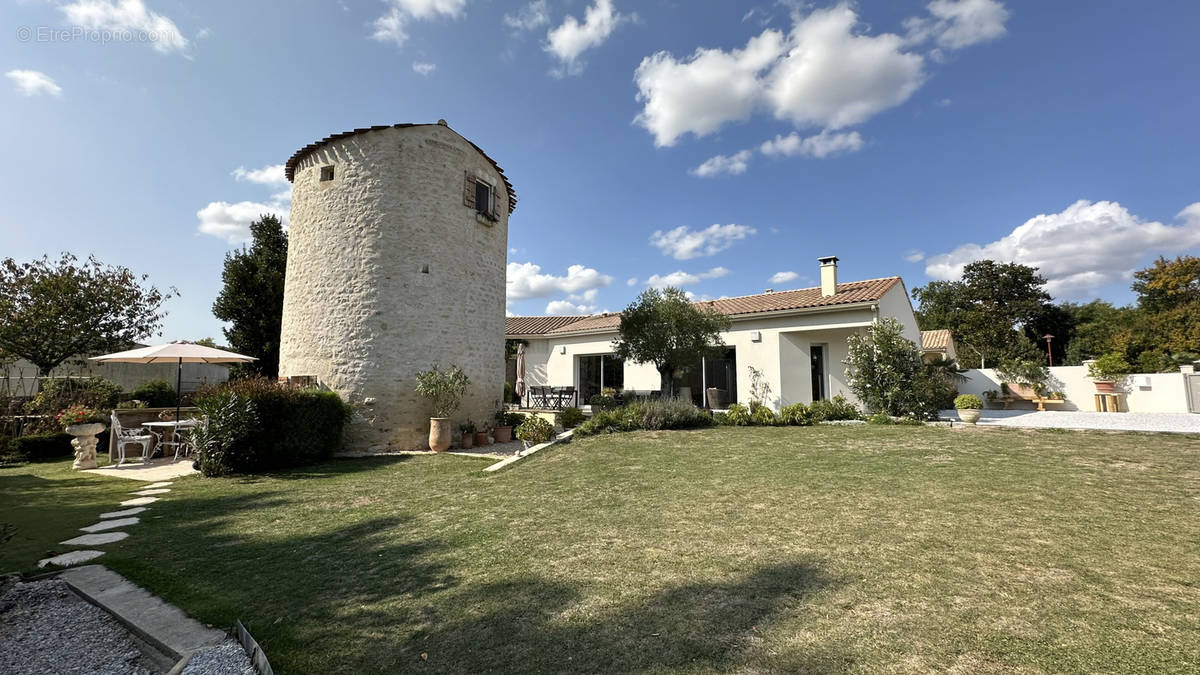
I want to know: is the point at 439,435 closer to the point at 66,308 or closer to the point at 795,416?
the point at 795,416

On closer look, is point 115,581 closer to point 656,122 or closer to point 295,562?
point 295,562

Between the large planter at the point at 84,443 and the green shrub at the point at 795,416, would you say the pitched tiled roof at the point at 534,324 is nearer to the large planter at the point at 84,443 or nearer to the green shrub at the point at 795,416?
the green shrub at the point at 795,416

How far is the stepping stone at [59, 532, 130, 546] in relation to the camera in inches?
172

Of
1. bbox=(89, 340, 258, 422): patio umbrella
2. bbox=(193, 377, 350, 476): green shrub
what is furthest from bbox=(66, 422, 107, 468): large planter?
bbox=(193, 377, 350, 476): green shrub

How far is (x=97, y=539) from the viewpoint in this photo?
4477mm

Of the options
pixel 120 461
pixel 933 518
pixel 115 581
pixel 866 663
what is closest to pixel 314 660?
pixel 115 581

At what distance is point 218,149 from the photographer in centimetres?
980

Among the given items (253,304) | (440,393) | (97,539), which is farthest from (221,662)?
(253,304)

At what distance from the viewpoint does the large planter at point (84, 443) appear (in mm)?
8617

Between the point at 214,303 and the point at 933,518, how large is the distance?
22.3m

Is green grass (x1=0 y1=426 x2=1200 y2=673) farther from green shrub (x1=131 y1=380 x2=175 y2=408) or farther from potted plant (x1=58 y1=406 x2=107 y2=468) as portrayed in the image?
green shrub (x1=131 y1=380 x2=175 y2=408)

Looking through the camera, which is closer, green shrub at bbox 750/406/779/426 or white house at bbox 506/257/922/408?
green shrub at bbox 750/406/779/426

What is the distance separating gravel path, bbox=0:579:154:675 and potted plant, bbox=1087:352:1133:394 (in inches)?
859

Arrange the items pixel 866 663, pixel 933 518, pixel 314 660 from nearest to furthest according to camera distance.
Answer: pixel 866 663, pixel 314 660, pixel 933 518
